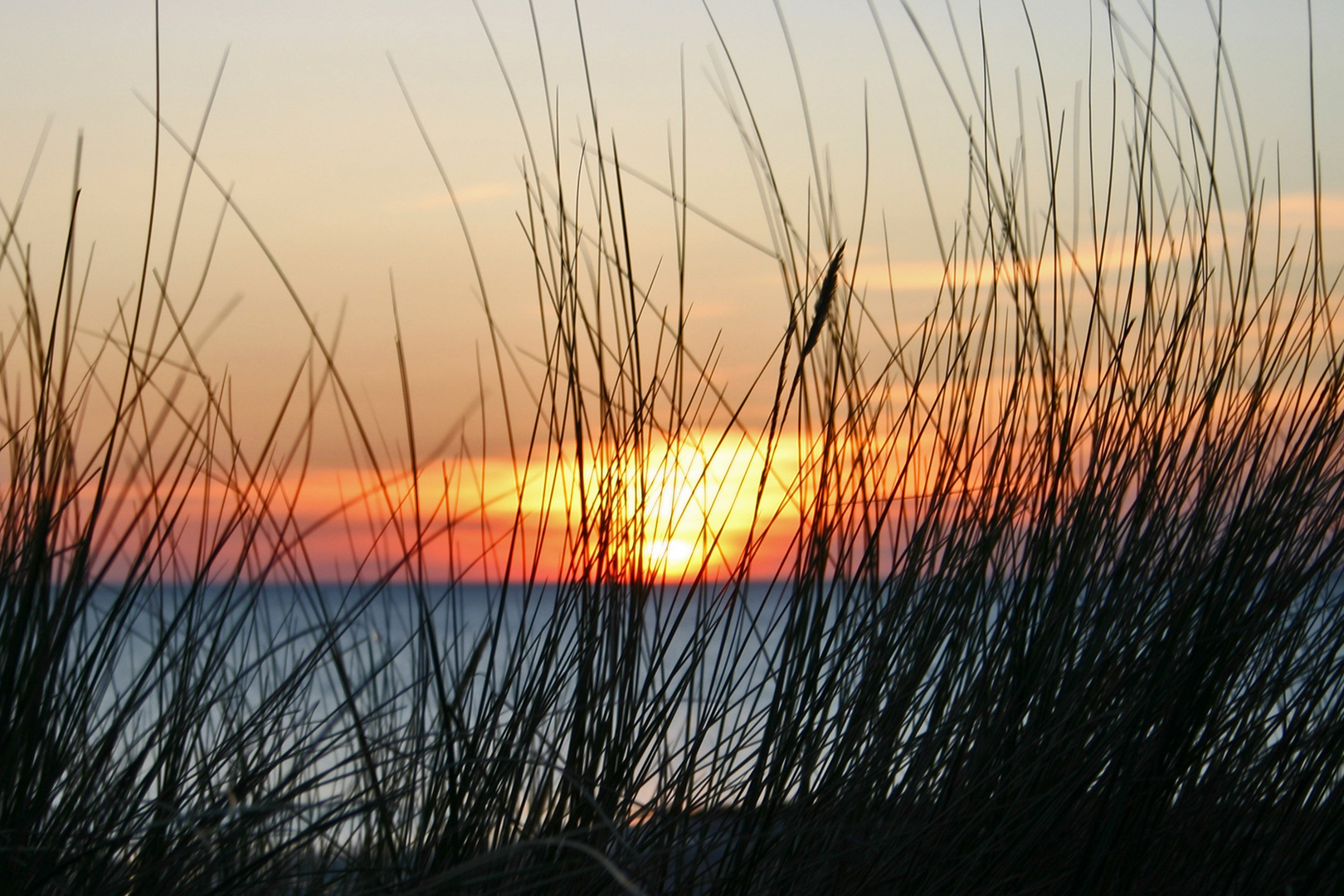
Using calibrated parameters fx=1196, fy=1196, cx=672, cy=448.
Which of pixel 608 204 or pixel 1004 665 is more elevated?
pixel 608 204

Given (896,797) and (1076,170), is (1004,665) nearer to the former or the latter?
(896,797)

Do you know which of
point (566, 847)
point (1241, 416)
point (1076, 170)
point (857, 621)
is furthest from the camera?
point (1076, 170)

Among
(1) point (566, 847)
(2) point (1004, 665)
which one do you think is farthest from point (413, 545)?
(2) point (1004, 665)

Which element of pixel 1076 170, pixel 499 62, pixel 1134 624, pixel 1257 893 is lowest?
pixel 1257 893

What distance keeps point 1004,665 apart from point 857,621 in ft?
0.54

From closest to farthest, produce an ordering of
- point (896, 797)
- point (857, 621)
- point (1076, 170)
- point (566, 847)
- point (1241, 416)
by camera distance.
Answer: point (566, 847) → point (896, 797) → point (857, 621) → point (1241, 416) → point (1076, 170)

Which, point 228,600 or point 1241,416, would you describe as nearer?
point 228,600

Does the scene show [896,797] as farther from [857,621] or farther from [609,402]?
[609,402]

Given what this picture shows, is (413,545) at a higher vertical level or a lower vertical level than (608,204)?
lower

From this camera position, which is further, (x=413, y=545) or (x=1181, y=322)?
(x=1181, y=322)

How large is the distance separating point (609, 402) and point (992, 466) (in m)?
0.46

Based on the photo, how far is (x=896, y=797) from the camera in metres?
1.21

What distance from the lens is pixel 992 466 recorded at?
139 cm

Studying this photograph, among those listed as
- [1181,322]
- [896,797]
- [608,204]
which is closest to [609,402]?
[608,204]
